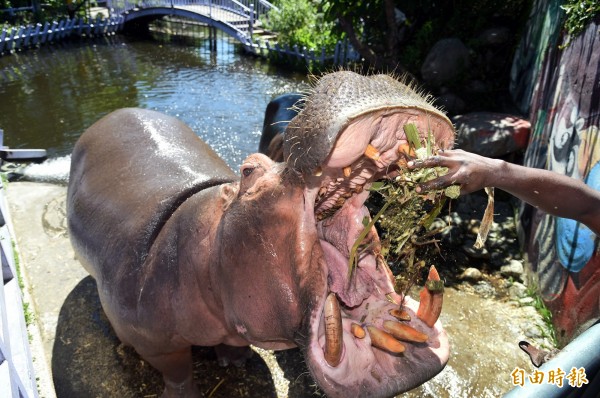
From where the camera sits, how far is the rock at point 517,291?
14.4 ft

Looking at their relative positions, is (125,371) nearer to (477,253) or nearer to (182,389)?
(182,389)

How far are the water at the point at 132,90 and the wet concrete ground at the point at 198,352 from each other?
258 centimetres

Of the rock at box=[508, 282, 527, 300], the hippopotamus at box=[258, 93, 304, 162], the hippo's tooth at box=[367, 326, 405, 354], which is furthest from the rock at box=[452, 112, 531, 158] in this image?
the hippo's tooth at box=[367, 326, 405, 354]

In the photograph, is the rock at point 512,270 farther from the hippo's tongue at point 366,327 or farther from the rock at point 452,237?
the hippo's tongue at point 366,327

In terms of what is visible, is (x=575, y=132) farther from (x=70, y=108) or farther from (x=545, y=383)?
(x=70, y=108)

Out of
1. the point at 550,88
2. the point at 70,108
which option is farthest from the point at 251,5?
the point at 550,88

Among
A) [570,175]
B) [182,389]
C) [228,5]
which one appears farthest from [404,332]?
[228,5]

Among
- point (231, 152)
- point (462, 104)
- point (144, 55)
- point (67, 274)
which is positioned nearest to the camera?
point (67, 274)

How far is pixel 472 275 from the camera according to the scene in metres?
4.64

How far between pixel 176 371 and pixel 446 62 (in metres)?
7.77

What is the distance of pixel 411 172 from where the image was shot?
5.21 feet

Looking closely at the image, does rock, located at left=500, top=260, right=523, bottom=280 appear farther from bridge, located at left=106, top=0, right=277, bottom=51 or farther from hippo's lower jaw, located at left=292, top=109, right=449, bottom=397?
bridge, located at left=106, top=0, right=277, bottom=51

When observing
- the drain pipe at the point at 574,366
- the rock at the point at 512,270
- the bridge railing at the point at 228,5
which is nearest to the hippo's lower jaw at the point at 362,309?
the drain pipe at the point at 574,366

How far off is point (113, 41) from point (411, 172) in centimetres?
1940
